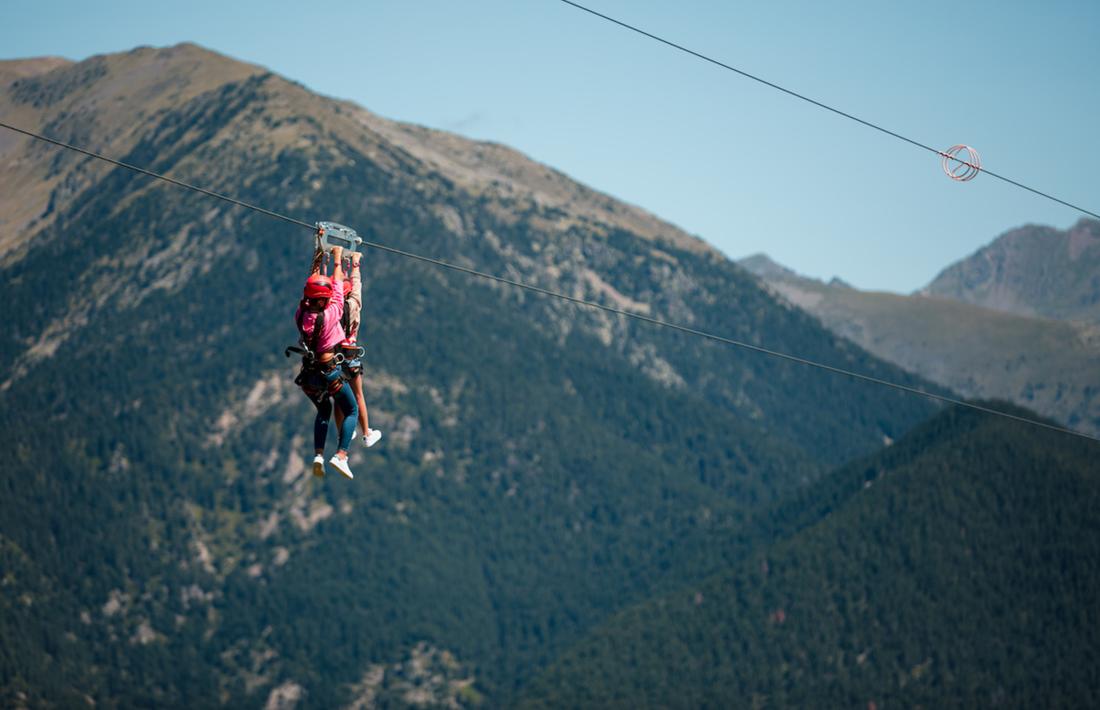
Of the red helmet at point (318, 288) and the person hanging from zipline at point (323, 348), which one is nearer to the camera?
the red helmet at point (318, 288)

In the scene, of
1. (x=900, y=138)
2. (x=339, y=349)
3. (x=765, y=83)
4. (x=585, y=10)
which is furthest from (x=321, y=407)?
(x=900, y=138)

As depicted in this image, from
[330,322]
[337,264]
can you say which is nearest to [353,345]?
[330,322]

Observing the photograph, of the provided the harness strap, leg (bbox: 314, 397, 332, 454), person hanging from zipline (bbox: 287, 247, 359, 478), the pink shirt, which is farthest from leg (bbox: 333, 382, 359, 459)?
the harness strap

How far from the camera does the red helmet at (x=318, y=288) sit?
34.2 m

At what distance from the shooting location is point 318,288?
34250 millimetres

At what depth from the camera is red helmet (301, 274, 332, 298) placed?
34.2 metres

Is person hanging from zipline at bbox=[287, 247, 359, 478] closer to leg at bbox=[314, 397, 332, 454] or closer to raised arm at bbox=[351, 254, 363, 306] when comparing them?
leg at bbox=[314, 397, 332, 454]

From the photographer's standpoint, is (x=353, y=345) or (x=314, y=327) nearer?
(x=314, y=327)

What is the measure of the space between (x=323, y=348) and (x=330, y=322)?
0.58m

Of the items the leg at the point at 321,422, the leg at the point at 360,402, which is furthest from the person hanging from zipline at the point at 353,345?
the leg at the point at 321,422

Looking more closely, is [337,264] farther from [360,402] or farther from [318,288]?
[360,402]

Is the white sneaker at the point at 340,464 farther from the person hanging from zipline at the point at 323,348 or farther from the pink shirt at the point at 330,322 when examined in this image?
the pink shirt at the point at 330,322

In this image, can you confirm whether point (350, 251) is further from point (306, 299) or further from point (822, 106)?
point (822, 106)

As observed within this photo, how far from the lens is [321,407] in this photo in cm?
3622
